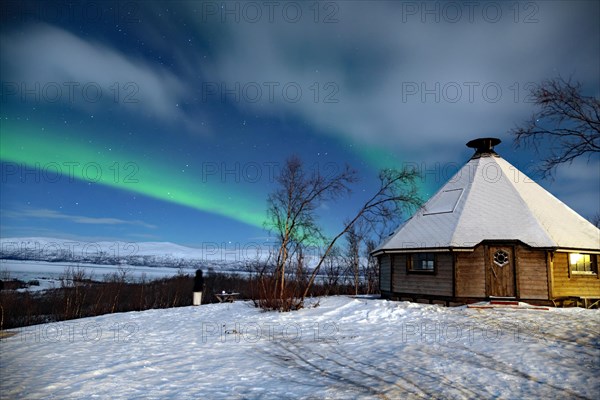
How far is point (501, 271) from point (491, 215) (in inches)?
119

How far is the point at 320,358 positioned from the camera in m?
7.59

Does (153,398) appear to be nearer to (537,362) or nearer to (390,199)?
(537,362)

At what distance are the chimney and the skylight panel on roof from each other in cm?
375

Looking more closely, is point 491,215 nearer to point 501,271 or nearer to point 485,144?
point 501,271

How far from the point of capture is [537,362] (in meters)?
6.64

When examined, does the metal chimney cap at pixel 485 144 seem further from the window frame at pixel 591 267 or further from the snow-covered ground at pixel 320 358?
the snow-covered ground at pixel 320 358

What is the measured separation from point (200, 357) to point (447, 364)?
17.9ft

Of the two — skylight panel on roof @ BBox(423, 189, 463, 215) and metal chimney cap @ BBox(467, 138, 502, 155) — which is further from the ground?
metal chimney cap @ BBox(467, 138, 502, 155)

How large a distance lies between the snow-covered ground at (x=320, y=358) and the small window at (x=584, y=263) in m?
4.42

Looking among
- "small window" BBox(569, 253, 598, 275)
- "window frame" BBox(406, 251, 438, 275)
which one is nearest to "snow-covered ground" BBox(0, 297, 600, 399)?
"window frame" BBox(406, 251, 438, 275)

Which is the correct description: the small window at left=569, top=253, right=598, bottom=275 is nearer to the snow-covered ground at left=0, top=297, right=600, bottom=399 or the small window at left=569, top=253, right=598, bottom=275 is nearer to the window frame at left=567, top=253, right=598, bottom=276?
the window frame at left=567, top=253, right=598, bottom=276

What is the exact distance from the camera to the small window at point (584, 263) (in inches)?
631

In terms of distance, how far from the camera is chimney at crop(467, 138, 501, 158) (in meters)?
21.7

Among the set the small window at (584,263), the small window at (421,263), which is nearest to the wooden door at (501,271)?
the small window at (421,263)
